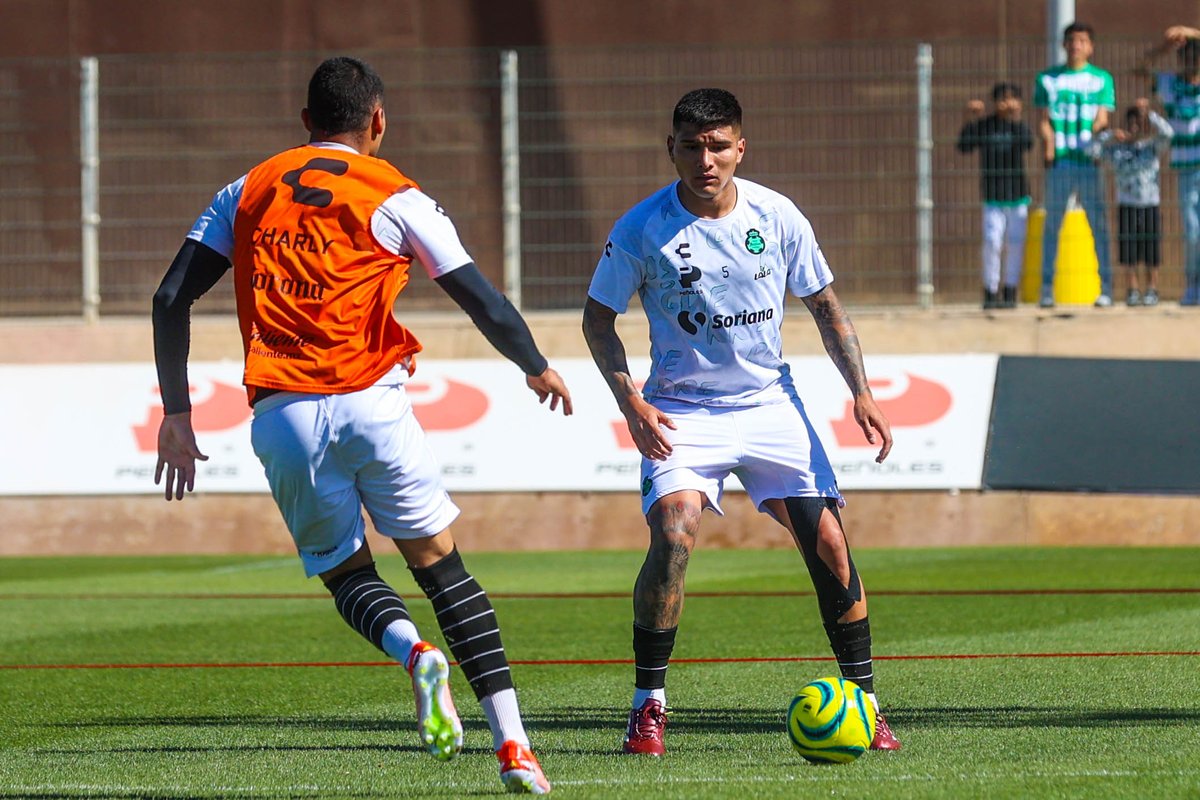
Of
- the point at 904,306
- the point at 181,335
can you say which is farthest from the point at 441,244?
the point at 904,306

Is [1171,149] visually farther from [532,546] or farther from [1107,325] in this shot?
[532,546]

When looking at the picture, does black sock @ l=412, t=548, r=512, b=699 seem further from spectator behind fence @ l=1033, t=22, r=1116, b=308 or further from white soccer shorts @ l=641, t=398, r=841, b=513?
spectator behind fence @ l=1033, t=22, r=1116, b=308

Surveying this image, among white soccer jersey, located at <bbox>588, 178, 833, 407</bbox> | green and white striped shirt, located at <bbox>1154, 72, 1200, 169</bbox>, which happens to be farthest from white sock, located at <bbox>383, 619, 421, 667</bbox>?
green and white striped shirt, located at <bbox>1154, 72, 1200, 169</bbox>

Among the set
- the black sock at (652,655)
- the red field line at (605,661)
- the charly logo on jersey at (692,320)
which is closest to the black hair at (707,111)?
the charly logo on jersey at (692,320)

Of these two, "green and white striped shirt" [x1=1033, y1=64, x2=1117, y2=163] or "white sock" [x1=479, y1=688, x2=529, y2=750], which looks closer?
"white sock" [x1=479, y1=688, x2=529, y2=750]

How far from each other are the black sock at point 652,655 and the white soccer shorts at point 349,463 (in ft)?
4.47

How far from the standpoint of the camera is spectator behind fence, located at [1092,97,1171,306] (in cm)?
1603

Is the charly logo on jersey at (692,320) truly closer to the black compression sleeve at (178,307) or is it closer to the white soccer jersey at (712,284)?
the white soccer jersey at (712,284)

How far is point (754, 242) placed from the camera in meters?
6.77

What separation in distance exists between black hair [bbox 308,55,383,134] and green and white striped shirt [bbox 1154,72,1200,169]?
11786 millimetres

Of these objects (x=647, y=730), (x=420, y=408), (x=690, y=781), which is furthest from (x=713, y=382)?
(x=420, y=408)

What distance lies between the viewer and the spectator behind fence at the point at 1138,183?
631 inches

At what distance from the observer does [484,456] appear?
1597 centimetres

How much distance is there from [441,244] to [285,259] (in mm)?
437
